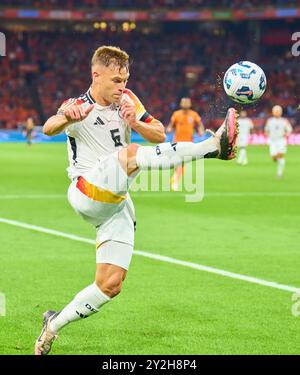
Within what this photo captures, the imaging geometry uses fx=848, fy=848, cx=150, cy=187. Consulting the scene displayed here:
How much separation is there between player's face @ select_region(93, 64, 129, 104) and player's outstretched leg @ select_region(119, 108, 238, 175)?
64 centimetres

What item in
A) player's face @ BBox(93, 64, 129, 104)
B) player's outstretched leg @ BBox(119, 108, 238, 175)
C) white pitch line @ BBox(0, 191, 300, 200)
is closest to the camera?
player's outstretched leg @ BBox(119, 108, 238, 175)

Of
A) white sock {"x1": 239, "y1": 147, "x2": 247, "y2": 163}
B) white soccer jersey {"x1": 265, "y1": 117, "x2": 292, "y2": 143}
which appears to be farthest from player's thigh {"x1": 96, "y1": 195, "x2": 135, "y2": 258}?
white sock {"x1": 239, "y1": 147, "x2": 247, "y2": 163}

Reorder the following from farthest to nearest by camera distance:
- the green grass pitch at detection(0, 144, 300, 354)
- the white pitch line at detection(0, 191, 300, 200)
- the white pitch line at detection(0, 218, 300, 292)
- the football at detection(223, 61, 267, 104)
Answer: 1. the white pitch line at detection(0, 191, 300, 200)
2. the white pitch line at detection(0, 218, 300, 292)
3. the football at detection(223, 61, 267, 104)
4. the green grass pitch at detection(0, 144, 300, 354)

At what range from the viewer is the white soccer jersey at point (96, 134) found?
6621mm

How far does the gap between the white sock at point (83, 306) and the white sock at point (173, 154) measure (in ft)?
3.34

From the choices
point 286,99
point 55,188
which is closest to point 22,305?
point 55,188

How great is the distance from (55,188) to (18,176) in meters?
3.72

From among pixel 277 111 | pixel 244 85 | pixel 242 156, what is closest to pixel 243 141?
pixel 242 156

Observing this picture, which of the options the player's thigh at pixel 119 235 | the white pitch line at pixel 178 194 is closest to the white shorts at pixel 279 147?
the white pitch line at pixel 178 194

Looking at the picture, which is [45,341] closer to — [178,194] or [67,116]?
[67,116]

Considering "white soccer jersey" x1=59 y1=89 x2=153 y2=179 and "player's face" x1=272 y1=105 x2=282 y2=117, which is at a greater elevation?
"white soccer jersey" x1=59 y1=89 x2=153 y2=179

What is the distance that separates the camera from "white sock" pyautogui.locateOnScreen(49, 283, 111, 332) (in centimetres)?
631

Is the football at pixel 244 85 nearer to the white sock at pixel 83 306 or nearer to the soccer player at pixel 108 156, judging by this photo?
the soccer player at pixel 108 156

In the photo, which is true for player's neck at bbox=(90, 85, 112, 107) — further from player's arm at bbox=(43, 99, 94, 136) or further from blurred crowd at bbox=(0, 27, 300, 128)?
blurred crowd at bbox=(0, 27, 300, 128)
